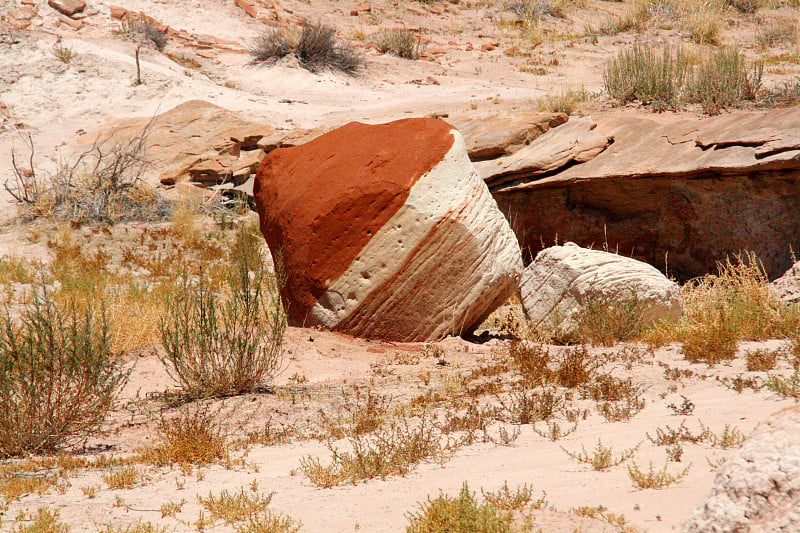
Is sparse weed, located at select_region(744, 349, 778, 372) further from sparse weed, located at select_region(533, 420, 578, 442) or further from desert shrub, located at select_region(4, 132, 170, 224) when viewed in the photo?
desert shrub, located at select_region(4, 132, 170, 224)

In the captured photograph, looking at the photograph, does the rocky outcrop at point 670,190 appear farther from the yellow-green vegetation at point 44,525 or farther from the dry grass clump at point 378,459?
the yellow-green vegetation at point 44,525

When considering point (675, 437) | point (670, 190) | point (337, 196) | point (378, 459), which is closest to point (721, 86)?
point (670, 190)

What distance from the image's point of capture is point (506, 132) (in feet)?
37.2

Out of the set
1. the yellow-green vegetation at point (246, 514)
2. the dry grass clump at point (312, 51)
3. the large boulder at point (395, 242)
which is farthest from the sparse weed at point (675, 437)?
the dry grass clump at point (312, 51)

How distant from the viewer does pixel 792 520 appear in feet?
7.43

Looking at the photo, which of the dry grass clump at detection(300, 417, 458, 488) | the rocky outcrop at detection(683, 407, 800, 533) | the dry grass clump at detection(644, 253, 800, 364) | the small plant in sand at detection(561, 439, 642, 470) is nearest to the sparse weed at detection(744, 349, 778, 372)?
the dry grass clump at detection(644, 253, 800, 364)

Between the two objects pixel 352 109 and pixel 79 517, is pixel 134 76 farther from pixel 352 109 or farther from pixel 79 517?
pixel 79 517

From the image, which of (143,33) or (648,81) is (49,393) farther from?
(143,33)

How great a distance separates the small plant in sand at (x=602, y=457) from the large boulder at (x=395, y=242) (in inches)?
143

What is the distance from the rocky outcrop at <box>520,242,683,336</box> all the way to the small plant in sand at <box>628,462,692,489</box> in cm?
405

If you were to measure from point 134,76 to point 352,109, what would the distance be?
227 inches

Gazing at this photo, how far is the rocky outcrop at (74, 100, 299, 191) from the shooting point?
48.2 ft

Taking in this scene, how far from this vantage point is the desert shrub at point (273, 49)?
19469mm

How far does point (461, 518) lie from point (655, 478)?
3.14ft
